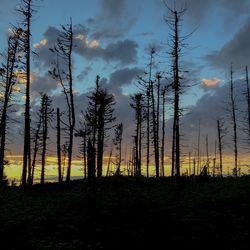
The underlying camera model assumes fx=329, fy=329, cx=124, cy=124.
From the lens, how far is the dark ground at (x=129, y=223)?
10.7 m

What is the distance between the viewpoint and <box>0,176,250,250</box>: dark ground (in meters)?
10.7

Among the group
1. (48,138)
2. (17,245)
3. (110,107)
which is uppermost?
(110,107)

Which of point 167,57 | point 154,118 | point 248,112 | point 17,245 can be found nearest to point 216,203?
point 17,245

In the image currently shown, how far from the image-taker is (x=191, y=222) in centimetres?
1263

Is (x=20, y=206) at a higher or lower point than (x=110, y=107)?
lower

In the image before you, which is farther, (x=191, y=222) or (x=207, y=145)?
(x=207, y=145)

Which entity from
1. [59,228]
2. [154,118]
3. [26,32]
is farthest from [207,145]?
[59,228]

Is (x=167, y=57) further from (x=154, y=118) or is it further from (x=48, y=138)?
(x=48, y=138)

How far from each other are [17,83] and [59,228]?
21870 mm

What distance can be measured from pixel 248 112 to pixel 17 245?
1521 inches

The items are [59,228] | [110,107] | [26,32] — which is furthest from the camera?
[110,107]

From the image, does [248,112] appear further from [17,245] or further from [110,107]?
[17,245]

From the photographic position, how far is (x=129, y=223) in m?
12.6

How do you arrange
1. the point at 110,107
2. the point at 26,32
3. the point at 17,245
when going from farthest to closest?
the point at 110,107, the point at 26,32, the point at 17,245
